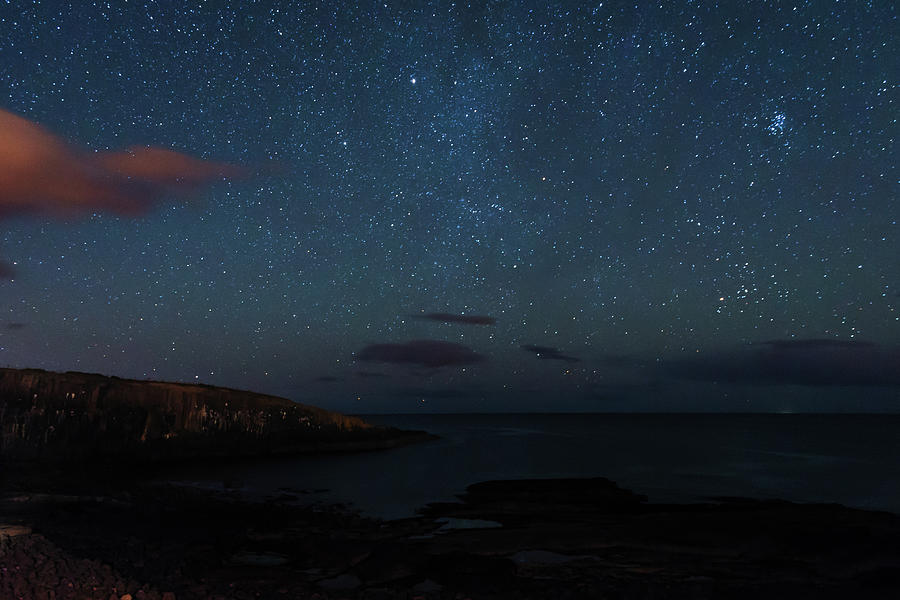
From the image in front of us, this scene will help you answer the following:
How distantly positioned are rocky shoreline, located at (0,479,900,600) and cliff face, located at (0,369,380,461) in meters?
26.5

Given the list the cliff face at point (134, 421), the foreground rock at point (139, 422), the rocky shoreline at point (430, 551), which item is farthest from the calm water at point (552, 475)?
the cliff face at point (134, 421)

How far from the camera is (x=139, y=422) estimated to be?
5169cm

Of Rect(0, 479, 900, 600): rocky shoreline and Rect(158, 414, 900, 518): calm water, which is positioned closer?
Rect(0, 479, 900, 600): rocky shoreline

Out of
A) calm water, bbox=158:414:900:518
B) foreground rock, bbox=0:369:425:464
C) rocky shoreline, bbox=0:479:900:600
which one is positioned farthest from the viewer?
foreground rock, bbox=0:369:425:464

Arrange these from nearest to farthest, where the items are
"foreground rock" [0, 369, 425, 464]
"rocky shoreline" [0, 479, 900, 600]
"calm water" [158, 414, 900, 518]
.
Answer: "rocky shoreline" [0, 479, 900, 600]
"calm water" [158, 414, 900, 518]
"foreground rock" [0, 369, 425, 464]

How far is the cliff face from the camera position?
45750mm

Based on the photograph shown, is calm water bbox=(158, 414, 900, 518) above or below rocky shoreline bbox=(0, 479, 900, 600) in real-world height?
below

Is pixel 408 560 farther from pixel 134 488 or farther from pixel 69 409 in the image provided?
pixel 69 409

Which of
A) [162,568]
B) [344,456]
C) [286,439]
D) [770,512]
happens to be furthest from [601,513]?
[286,439]

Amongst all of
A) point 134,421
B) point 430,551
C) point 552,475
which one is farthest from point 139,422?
point 430,551

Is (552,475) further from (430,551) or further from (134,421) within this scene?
(134,421)

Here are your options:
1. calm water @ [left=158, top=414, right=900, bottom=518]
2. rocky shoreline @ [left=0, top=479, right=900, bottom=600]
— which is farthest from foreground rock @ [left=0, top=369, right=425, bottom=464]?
rocky shoreline @ [left=0, top=479, right=900, bottom=600]

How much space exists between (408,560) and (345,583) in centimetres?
272

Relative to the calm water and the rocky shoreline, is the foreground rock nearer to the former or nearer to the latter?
the calm water
